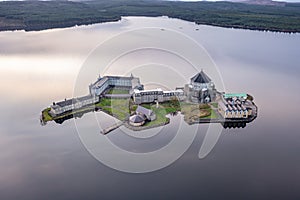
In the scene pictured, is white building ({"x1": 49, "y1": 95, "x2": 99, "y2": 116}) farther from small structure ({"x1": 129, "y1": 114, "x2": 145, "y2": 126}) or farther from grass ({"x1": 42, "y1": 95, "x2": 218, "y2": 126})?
small structure ({"x1": 129, "y1": 114, "x2": 145, "y2": 126})

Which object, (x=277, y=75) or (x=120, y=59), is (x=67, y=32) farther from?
(x=277, y=75)

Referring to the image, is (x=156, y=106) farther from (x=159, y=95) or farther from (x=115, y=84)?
(x=115, y=84)

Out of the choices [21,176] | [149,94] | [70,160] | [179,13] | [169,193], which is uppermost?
[179,13]

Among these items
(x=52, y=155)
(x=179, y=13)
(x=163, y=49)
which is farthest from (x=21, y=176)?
(x=179, y=13)

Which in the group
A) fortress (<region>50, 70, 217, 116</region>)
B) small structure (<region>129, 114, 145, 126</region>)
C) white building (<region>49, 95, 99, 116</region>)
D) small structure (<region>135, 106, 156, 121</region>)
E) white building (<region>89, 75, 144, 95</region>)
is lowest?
small structure (<region>129, 114, 145, 126</region>)

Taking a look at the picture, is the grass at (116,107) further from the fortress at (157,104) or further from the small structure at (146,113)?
the small structure at (146,113)

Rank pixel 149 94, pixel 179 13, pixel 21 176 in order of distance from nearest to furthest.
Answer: pixel 21 176, pixel 149 94, pixel 179 13

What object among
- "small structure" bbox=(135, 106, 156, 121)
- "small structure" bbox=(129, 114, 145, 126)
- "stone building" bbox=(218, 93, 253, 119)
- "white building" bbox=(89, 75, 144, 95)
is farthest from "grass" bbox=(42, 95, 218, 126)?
"white building" bbox=(89, 75, 144, 95)

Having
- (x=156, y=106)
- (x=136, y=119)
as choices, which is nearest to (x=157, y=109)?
(x=156, y=106)
